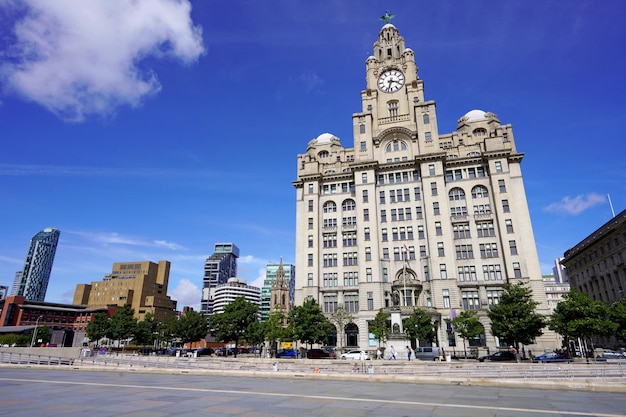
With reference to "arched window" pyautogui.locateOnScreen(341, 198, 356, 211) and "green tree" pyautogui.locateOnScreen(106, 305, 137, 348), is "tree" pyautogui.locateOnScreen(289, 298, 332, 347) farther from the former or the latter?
"green tree" pyautogui.locateOnScreen(106, 305, 137, 348)

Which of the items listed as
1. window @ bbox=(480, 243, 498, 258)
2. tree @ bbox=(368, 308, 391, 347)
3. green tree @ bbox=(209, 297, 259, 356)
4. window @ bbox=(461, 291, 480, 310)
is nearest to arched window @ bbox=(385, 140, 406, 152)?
window @ bbox=(480, 243, 498, 258)

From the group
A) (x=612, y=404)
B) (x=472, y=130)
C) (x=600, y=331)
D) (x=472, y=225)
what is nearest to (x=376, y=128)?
(x=472, y=130)

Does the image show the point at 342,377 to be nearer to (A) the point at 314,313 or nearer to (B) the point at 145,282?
(A) the point at 314,313

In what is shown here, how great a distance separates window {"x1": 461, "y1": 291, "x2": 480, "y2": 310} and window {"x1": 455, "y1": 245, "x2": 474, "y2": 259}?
5937 mm

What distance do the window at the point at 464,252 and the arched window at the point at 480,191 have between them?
939 centimetres

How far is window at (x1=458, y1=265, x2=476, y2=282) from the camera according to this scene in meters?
59.2

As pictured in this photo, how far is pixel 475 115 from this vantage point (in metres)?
71.9

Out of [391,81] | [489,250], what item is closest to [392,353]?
[489,250]

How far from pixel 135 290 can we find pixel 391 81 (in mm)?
125570

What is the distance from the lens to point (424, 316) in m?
50.0

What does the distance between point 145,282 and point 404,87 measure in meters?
125

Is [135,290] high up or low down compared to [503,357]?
up

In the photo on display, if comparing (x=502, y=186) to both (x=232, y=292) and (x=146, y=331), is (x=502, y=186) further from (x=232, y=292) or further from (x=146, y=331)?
(x=232, y=292)

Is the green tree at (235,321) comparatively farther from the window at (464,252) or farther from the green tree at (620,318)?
the green tree at (620,318)
